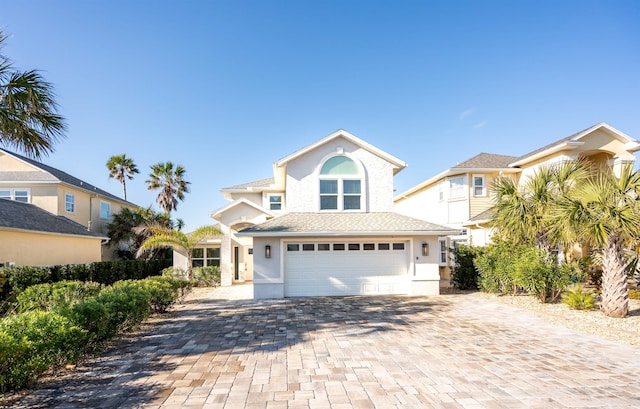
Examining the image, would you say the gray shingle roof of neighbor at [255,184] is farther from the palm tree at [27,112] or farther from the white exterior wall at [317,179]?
the palm tree at [27,112]

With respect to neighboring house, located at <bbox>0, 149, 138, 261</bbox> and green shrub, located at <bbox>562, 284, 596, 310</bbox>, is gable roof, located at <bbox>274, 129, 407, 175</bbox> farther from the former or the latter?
neighboring house, located at <bbox>0, 149, 138, 261</bbox>

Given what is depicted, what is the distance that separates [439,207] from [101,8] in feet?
63.4

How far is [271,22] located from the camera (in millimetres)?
14680

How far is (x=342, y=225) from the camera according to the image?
1365 centimetres

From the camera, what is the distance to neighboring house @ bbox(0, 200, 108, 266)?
42.5 feet

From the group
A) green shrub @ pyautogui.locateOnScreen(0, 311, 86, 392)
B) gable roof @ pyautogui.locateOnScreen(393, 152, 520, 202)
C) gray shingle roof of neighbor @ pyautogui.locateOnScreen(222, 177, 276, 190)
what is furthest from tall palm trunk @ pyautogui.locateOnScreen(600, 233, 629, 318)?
gray shingle roof of neighbor @ pyautogui.locateOnScreen(222, 177, 276, 190)

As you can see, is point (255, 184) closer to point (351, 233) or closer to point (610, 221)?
point (351, 233)

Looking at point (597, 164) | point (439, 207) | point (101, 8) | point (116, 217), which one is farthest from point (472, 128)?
point (116, 217)

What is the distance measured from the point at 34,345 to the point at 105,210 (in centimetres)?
2384

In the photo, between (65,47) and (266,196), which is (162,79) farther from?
(266,196)

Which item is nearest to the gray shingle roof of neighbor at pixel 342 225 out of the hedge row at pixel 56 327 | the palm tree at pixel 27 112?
the hedge row at pixel 56 327

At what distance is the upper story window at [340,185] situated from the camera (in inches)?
601

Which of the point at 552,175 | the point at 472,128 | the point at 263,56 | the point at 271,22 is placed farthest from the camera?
the point at 472,128

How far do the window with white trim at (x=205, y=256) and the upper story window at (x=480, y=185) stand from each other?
15.9 m
